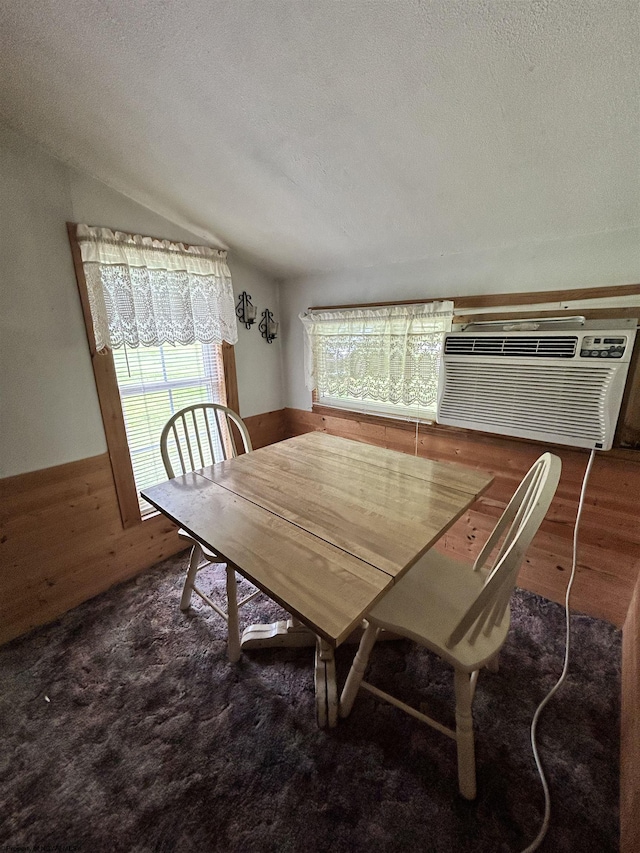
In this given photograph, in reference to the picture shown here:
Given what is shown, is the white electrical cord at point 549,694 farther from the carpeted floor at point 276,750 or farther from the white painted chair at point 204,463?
the white painted chair at point 204,463

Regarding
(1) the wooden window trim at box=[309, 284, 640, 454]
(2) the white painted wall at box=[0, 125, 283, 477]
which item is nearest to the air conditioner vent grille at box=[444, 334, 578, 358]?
(1) the wooden window trim at box=[309, 284, 640, 454]

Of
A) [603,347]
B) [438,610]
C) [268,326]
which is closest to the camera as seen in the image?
[438,610]

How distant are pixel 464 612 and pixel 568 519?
36.2 inches

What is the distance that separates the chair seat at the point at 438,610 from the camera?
963mm

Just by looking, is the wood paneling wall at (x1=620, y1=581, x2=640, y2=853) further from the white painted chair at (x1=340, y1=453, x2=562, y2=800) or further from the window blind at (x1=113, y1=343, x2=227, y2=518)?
the window blind at (x1=113, y1=343, x2=227, y2=518)

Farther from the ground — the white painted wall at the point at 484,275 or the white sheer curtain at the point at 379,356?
the white painted wall at the point at 484,275

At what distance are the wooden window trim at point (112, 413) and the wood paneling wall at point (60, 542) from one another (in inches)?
1.7

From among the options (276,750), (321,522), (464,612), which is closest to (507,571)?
(464,612)

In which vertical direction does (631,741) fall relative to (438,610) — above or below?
below

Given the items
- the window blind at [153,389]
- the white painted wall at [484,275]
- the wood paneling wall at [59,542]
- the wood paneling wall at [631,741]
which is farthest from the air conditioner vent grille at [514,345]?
the wood paneling wall at [59,542]

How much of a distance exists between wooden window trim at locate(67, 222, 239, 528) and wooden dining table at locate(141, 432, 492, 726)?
0.64 metres

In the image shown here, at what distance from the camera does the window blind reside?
190cm

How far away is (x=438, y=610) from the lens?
110 centimetres

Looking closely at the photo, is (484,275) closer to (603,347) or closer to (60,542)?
(603,347)
